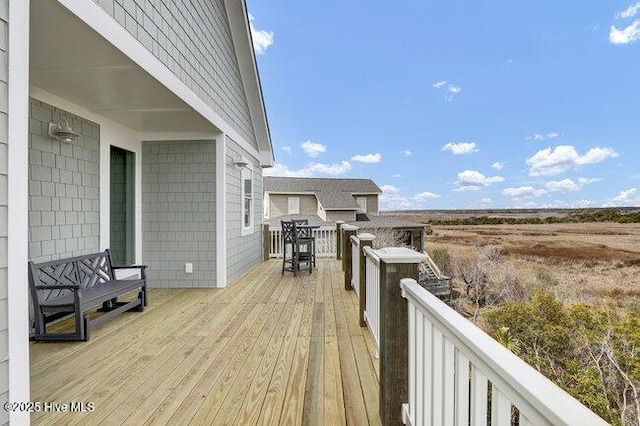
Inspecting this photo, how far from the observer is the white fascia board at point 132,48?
2447 millimetres

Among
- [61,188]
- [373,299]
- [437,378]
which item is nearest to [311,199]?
[61,188]

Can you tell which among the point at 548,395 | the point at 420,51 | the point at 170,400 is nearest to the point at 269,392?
the point at 170,400

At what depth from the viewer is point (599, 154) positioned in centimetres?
2527

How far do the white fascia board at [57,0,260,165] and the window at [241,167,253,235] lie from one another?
7.69 ft

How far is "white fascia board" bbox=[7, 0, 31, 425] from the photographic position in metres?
1.79

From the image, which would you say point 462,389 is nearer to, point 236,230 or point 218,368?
point 218,368

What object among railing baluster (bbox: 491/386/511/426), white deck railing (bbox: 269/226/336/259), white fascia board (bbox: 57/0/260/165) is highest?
white fascia board (bbox: 57/0/260/165)

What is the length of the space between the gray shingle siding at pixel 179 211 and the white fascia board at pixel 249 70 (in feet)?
7.14

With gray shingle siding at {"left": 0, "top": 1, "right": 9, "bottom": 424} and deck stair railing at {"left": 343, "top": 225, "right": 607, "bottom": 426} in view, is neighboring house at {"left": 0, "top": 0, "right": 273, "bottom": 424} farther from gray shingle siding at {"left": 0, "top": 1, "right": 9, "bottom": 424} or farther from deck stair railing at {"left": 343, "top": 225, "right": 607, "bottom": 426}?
deck stair railing at {"left": 343, "top": 225, "right": 607, "bottom": 426}

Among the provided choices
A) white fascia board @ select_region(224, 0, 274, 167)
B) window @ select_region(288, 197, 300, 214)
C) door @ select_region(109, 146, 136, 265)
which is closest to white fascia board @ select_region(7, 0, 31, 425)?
door @ select_region(109, 146, 136, 265)

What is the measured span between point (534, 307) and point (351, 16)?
14.9m

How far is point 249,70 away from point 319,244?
16.1 ft

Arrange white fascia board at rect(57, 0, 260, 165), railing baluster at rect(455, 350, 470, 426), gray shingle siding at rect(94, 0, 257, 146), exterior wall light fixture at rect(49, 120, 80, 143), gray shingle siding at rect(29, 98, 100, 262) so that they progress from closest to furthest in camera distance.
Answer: railing baluster at rect(455, 350, 470, 426) < white fascia board at rect(57, 0, 260, 165) < gray shingle siding at rect(94, 0, 257, 146) < gray shingle siding at rect(29, 98, 100, 262) < exterior wall light fixture at rect(49, 120, 80, 143)

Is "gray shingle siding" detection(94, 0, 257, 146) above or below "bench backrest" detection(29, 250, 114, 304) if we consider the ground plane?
above
